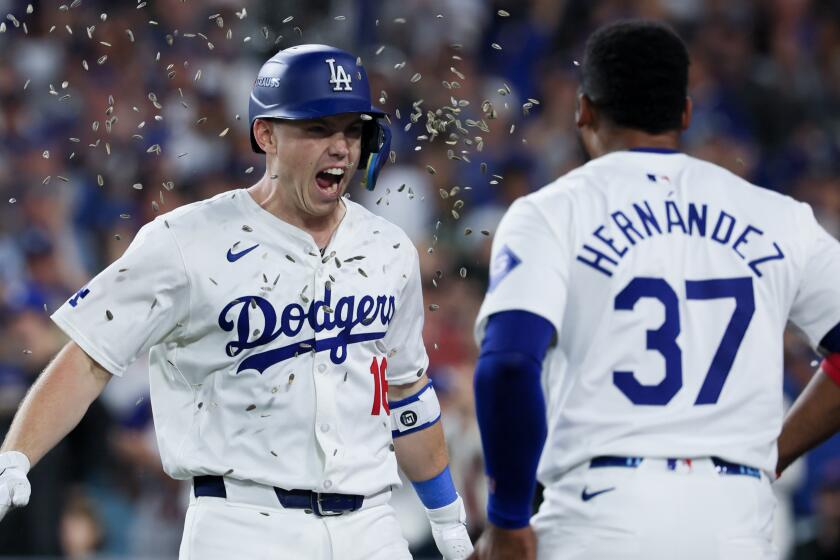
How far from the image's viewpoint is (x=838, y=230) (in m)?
8.70

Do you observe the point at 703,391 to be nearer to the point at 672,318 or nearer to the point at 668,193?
the point at 672,318

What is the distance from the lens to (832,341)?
10.5 ft

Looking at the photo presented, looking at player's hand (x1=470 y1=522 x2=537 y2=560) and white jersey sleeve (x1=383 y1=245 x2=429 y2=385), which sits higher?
player's hand (x1=470 y1=522 x2=537 y2=560)

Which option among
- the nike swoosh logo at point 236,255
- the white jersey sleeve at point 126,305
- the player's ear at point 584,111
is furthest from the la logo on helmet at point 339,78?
the player's ear at point 584,111

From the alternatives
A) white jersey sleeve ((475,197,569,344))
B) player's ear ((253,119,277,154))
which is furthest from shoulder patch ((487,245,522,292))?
player's ear ((253,119,277,154))

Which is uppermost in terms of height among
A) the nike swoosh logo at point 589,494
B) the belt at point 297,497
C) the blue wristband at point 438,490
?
the nike swoosh logo at point 589,494

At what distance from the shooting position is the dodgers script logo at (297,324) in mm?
3805

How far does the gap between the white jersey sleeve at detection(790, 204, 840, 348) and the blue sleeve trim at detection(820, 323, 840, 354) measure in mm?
10

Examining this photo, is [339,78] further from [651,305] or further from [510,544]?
[510,544]

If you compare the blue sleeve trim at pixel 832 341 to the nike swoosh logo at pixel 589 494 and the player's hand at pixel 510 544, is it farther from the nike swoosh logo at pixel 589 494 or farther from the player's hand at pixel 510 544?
the player's hand at pixel 510 544

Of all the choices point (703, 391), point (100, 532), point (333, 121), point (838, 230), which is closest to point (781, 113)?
point (838, 230)

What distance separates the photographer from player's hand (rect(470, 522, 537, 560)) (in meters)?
2.91

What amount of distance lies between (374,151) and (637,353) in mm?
1510

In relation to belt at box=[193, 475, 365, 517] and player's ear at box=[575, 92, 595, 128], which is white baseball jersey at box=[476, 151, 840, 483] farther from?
belt at box=[193, 475, 365, 517]
